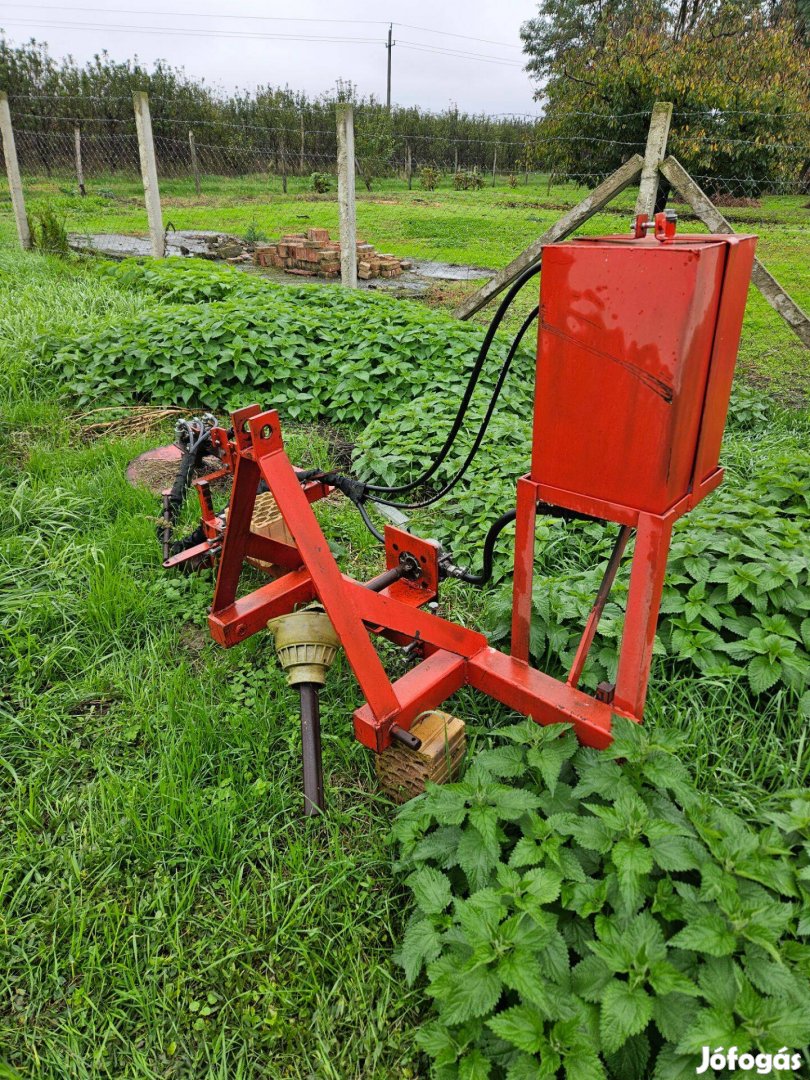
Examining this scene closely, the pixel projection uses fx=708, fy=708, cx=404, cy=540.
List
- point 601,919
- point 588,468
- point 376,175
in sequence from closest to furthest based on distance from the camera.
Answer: point 601,919 < point 588,468 < point 376,175

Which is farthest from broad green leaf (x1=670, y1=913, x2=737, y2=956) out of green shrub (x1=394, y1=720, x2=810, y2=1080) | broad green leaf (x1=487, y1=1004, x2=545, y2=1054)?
broad green leaf (x1=487, y1=1004, x2=545, y2=1054)

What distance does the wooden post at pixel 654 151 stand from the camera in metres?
4.29

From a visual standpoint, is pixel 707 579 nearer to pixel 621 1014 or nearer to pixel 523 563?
pixel 523 563

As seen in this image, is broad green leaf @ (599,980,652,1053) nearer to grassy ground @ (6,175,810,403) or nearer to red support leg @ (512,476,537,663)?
red support leg @ (512,476,537,663)

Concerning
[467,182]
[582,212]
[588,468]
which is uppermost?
[467,182]

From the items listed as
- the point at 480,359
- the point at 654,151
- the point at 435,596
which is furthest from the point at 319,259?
the point at 480,359

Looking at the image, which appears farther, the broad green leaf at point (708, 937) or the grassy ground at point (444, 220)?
the grassy ground at point (444, 220)

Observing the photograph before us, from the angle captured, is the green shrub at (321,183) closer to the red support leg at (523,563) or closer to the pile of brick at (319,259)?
the pile of brick at (319,259)

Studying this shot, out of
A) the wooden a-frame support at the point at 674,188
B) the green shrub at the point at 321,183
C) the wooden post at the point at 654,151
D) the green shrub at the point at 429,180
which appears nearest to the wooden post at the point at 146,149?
the wooden a-frame support at the point at 674,188

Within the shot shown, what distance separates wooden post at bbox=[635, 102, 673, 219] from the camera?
4293 millimetres

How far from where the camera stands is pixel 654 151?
435 centimetres

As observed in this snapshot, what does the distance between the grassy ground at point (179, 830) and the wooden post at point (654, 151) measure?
118 inches

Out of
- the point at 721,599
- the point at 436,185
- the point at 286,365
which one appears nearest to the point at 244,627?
the point at 721,599

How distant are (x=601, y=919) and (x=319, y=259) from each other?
394 inches
